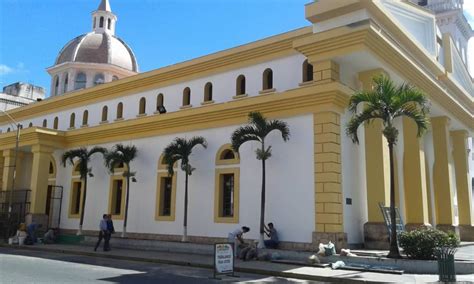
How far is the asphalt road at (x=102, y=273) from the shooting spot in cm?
1192

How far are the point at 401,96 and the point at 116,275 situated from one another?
1046cm

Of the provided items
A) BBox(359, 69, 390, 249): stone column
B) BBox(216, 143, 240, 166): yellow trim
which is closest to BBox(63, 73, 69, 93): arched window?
BBox(216, 143, 240, 166): yellow trim

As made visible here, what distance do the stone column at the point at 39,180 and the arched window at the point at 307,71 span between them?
1683 cm

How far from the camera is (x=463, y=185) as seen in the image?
86.6 feet

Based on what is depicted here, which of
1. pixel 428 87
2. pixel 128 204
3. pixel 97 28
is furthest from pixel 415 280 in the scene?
pixel 97 28

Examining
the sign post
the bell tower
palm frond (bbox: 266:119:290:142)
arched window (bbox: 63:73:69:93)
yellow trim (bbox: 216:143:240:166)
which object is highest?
the bell tower

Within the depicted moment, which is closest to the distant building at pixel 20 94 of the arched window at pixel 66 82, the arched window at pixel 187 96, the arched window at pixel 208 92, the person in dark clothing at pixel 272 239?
the arched window at pixel 66 82

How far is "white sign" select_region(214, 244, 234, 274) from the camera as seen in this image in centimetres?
1261

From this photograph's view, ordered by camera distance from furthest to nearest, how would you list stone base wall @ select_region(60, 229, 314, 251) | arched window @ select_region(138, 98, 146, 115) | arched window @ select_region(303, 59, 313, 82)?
arched window @ select_region(138, 98, 146, 115) < arched window @ select_region(303, 59, 313, 82) < stone base wall @ select_region(60, 229, 314, 251)

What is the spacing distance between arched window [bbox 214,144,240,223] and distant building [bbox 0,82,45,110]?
3207cm

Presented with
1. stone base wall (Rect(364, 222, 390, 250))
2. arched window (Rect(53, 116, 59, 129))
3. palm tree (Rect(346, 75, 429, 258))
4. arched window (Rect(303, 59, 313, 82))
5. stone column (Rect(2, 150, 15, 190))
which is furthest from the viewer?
arched window (Rect(53, 116, 59, 129))

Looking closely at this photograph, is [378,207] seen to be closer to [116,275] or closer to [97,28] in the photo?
[116,275]

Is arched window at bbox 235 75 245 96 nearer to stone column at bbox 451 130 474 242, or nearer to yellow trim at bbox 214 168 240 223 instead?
yellow trim at bbox 214 168 240 223

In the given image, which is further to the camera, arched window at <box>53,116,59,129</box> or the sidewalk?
arched window at <box>53,116,59,129</box>
